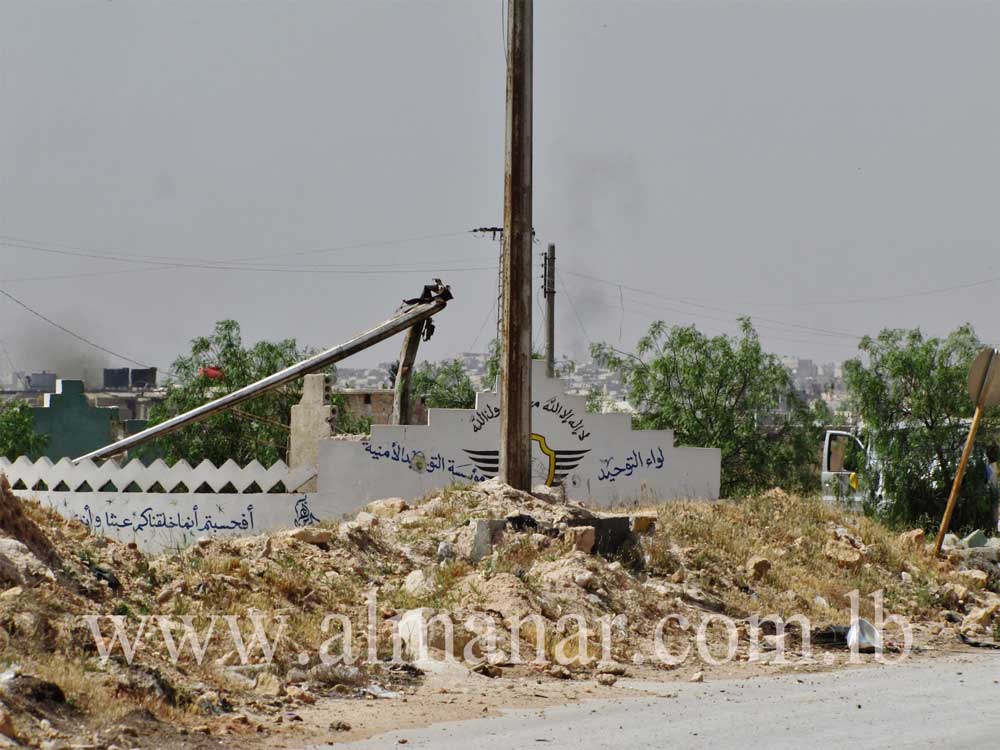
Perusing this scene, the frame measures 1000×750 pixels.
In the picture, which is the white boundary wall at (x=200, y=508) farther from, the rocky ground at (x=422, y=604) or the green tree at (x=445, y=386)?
the green tree at (x=445, y=386)

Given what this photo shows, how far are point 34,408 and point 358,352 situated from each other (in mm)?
17012

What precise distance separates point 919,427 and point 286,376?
11.5m

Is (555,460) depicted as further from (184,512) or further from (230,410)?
(230,410)

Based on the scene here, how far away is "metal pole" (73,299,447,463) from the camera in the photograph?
24.2 meters

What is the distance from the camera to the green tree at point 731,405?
3056cm

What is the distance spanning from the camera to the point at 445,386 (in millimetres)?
45906

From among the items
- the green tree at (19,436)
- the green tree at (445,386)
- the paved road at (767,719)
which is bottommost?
the paved road at (767,719)

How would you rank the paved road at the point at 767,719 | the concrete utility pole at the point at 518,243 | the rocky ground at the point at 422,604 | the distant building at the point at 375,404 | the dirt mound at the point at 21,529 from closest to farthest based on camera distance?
the paved road at the point at 767,719 < the rocky ground at the point at 422,604 < the dirt mound at the point at 21,529 < the concrete utility pole at the point at 518,243 < the distant building at the point at 375,404

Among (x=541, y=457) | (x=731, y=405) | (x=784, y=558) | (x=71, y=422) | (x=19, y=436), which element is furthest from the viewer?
(x=71, y=422)

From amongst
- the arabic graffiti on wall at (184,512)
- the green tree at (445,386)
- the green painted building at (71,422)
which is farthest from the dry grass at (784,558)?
the green tree at (445,386)

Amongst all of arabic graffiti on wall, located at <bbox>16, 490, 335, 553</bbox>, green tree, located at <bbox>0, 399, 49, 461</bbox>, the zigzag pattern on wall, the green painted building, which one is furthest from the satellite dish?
the green painted building

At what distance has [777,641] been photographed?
11.5 metres

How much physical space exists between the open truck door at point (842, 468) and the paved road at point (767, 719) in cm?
1218

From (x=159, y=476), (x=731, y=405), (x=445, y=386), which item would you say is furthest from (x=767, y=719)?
(x=445, y=386)
